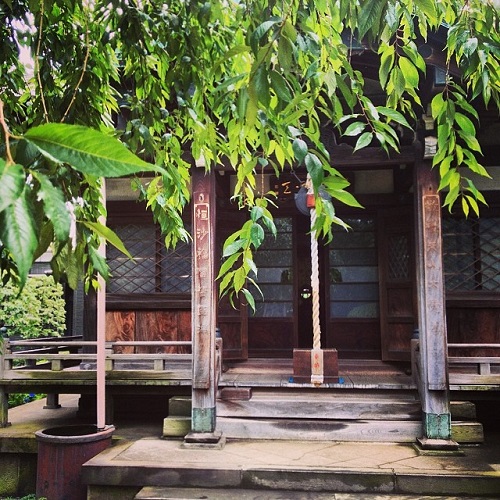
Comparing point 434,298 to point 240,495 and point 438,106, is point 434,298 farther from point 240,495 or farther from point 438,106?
point 438,106

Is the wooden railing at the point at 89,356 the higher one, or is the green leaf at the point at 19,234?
the green leaf at the point at 19,234

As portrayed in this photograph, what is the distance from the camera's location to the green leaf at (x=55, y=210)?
97 centimetres

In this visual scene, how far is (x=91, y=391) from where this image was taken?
789cm

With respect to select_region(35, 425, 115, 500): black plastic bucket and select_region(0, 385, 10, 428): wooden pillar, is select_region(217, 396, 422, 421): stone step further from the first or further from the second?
select_region(0, 385, 10, 428): wooden pillar

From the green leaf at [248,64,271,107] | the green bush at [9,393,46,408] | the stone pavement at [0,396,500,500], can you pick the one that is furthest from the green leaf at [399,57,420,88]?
the green bush at [9,393,46,408]

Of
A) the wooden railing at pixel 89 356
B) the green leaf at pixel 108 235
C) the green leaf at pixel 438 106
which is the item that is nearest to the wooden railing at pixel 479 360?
the wooden railing at pixel 89 356

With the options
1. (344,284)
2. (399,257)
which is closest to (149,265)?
(344,284)

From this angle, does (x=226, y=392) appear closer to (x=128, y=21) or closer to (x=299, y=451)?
(x=299, y=451)

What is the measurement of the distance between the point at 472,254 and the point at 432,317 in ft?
7.42

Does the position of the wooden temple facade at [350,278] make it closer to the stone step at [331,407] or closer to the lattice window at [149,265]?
the lattice window at [149,265]

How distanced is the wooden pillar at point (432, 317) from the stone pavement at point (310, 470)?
392 millimetres

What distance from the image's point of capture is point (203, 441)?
6508 millimetres

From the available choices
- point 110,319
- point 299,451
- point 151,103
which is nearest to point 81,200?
point 151,103

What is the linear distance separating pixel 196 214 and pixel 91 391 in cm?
316
